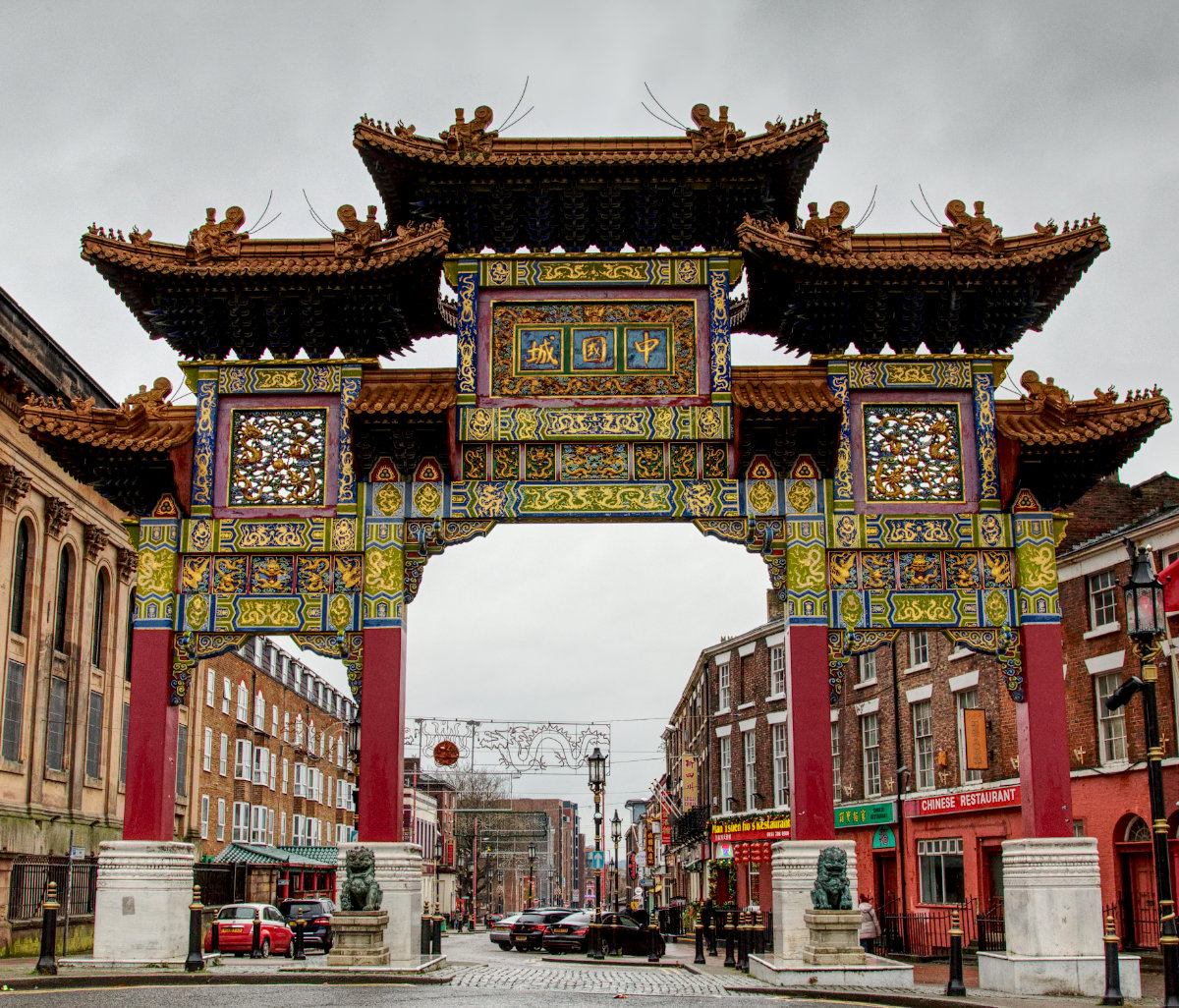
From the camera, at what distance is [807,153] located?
21.8m

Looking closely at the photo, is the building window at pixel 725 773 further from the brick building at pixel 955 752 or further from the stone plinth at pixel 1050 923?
the stone plinth at pixel 1050 923

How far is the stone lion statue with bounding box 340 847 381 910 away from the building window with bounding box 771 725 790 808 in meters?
25.1

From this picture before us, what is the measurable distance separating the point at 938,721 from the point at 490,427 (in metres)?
18.8

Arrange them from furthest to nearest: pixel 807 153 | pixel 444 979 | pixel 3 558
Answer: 1. pixel 3 558
2. pixel 807 153
3. pixel 444 979

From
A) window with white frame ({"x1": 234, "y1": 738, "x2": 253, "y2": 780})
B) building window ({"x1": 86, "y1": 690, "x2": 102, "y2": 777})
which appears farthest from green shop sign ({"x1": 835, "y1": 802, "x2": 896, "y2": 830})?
window with white frame ({"x1": 234, "y1": 738, "x2": 253, "y2": 780})

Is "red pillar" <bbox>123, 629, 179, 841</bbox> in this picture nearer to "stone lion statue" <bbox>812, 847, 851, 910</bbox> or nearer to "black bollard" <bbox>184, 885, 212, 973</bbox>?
"black bollard" <bbox>184, 885, 212, 973</bbox>

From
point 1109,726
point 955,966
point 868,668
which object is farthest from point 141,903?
point 868,668

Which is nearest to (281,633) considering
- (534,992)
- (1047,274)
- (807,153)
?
(534,992)

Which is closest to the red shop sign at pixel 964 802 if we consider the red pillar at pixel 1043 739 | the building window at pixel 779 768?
the building window at pixel 779 768

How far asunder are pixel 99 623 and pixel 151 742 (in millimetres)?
15497

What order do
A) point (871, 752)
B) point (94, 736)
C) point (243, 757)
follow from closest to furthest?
1. point (94, 736)
2. point (871, 752)
3. point (243, 757)

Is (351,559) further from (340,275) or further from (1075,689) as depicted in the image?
(1075,689)

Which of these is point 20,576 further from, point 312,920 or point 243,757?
point 243,757

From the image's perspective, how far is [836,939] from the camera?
1886 centimetres
